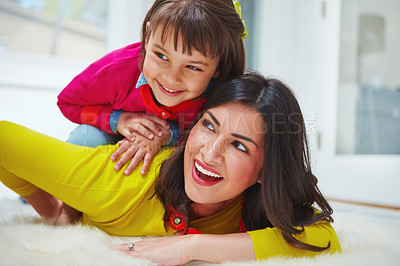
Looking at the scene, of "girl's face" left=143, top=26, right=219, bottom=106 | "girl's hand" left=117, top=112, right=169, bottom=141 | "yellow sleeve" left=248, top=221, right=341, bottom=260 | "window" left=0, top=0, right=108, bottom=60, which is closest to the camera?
"yellow sleeve" left=248, top=221, right=341, bottom=260

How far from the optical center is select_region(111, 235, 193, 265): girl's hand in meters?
0.98

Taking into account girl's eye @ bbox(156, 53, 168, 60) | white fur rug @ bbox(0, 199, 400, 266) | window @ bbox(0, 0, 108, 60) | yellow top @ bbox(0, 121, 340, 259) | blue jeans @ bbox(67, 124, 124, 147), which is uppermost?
window @ bbox(0, 0, 108, 60)

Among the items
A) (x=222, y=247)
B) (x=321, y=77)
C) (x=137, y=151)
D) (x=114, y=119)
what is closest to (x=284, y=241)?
(x=222, y=247)

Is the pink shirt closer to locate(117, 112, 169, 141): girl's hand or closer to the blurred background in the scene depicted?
locate(117, 112, 169, 141): girl's hand

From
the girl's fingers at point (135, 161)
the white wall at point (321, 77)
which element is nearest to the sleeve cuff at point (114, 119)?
the girl's fingers at point (135, 161)

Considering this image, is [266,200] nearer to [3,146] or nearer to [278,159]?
[278,159]

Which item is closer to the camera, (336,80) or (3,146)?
(3,146)

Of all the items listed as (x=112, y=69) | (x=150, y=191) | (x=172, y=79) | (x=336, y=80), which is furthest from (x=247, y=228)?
(x=336, y=80)

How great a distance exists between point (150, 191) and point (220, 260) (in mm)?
303

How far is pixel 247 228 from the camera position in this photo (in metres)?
1.23

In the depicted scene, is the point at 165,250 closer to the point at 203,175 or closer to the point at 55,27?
the point at 203,175

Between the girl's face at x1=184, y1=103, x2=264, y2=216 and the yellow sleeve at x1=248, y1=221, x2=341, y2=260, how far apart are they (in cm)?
15

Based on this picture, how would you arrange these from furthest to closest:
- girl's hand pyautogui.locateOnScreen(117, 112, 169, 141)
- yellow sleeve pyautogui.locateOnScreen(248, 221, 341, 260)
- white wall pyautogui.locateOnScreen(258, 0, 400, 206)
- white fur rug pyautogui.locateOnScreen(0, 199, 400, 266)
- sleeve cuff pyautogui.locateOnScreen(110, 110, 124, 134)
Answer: white wall pyautogui.locateOnScreen(258, 0, 400, 206)
sleeve cuff pyautogui.locateOnScreen(110, 110, 124, 134)
girl's hand pyautogui.locateOnScreen(117, 112, 169, 141)
yellow sleeve pyautogui.locateOnScreen(248, 221, 341, 260)
white fur rug pyautogui.locateOnScreen(0, 199, 400, 266)

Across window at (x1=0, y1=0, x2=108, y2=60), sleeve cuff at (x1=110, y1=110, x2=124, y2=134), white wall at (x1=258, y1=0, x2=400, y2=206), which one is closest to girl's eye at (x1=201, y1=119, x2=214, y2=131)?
sleeve cuff at (x1=110, y1=110, x2=124, y2=134)
